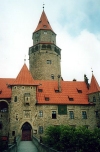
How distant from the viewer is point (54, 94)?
3544 cm

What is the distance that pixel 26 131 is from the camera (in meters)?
31.9

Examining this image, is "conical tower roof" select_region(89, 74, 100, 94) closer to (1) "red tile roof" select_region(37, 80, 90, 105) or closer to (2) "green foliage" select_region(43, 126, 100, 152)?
(1) "red tile roof" select_region(37, 80, 90, 105)

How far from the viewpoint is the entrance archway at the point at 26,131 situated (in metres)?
31.5

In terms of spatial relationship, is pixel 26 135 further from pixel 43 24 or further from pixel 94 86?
pixel 43 24

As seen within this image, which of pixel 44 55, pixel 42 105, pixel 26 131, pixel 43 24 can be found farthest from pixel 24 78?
pixel 43 24

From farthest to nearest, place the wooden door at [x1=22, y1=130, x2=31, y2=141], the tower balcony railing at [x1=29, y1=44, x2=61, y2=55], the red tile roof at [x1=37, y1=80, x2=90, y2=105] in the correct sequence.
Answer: the tower balcony railing at [x1=29, y1=44, x2=61, y2=55], the red tile roof at [x1=37, y1=80, x2=90, y2=105], the wooden door at [x1=22, y1=130, x2=31, y2=141]

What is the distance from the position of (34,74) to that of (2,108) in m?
11.9

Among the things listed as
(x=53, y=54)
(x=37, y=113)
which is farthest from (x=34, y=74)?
(x=37, y=113)

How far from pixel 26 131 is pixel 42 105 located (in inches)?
191

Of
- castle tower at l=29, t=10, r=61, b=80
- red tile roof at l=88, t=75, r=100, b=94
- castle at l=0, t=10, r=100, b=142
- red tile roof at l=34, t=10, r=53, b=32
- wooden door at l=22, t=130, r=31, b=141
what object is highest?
red tile roof at l=34, t=10, r=53, b=32

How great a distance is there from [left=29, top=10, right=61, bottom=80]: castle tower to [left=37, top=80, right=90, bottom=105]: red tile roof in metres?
5.07

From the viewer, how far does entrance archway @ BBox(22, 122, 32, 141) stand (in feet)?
103

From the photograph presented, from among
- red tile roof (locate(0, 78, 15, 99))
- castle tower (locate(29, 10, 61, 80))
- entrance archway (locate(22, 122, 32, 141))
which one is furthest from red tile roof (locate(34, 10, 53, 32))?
entrance archway (locate(22, 122, 32, 141))

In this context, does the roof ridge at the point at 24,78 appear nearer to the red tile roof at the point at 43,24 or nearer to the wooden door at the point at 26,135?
the wooden door at the point at 26,135
